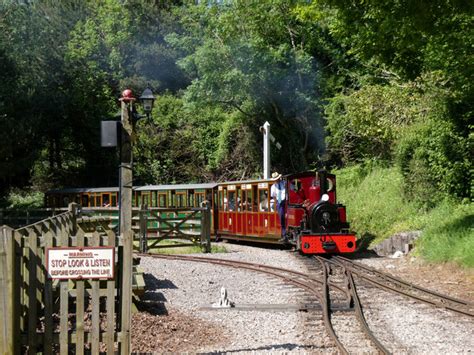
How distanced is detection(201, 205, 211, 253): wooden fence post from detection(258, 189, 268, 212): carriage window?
2.07m

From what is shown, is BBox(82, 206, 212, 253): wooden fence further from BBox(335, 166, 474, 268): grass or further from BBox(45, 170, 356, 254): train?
BBox(335, 166, 474, 268): grass

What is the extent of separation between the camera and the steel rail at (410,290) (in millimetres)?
9399

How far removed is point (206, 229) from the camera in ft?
61.4

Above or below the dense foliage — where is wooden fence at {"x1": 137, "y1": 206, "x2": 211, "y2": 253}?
below

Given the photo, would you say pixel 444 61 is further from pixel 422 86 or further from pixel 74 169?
pixel 74 169

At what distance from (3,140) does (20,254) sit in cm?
2760

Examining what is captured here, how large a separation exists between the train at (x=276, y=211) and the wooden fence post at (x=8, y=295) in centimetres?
1181

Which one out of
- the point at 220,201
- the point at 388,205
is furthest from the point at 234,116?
the point at 388,205

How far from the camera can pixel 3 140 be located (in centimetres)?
3142

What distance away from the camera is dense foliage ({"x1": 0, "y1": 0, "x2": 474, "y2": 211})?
1436cm

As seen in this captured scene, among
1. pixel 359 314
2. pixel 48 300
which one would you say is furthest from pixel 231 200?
pixel 48 300

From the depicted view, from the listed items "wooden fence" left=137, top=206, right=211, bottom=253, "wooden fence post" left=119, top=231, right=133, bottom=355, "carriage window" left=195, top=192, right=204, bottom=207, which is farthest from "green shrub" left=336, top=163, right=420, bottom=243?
"wooden fence post" left=119, top=231, right=133, bottom=355

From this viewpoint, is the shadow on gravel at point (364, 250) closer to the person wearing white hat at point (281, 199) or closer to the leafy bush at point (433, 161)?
the leafy bush at point (433, 161)

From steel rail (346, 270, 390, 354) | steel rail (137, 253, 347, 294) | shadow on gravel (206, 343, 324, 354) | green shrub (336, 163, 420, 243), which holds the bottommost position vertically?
shadow on gravel (206, 343, 324, 354)
